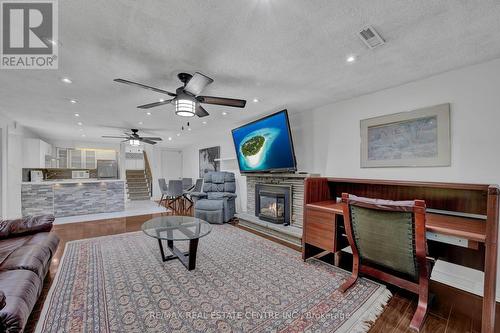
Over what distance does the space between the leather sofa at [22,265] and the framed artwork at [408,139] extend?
3663 mm

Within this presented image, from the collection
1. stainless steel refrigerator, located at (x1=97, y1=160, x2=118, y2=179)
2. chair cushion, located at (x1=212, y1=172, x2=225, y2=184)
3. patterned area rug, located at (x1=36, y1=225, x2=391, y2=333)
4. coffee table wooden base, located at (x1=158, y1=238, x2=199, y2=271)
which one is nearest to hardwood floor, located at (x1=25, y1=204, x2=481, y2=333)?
patterned area rug, located at (x1=36, y1=225, x2=391, y2=333)

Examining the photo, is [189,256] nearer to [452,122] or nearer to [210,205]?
[210,205]

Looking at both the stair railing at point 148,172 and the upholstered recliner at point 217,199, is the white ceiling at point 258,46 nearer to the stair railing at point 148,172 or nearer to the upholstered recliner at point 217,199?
the upholstered recliner at point 217,199

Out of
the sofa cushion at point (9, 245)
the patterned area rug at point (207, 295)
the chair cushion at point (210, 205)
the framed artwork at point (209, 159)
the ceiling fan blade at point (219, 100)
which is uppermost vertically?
the ceiling fan blade at point (219, 100)

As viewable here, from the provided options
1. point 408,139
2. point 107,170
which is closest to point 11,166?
point 107,170

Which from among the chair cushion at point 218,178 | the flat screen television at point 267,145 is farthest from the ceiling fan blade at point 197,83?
the chair cushion at point 218,178

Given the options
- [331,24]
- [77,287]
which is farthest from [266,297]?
[331,24]

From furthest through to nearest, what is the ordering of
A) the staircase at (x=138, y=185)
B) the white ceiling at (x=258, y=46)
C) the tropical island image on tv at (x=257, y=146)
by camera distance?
1. the staircase at (x=138, y=185)
2. the tropical island image on tv at (x=257, y=146)
3. the white ceiling at (x=258, y=46)

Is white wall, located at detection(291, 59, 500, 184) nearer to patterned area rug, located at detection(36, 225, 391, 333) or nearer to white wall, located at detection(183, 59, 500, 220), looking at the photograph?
white wall, located at detection(183, 59, 500, 220)

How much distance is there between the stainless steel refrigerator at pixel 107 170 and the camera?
668cm

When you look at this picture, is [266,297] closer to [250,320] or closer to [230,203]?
[250,320]

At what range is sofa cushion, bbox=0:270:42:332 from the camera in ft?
3.70

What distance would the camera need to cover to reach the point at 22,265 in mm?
1677

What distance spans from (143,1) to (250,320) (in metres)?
2.48
